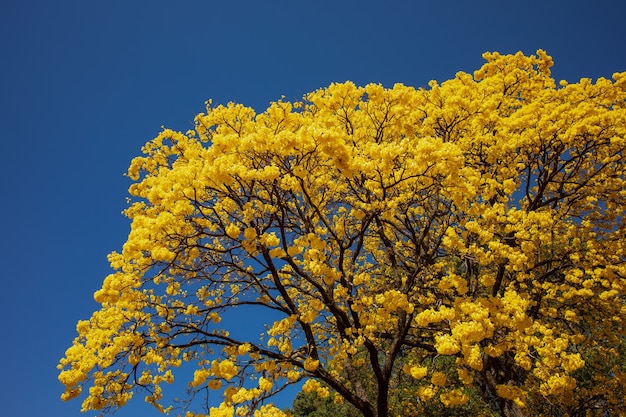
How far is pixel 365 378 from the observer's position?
51.9 feet

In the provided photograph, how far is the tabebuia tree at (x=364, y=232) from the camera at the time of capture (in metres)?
7.04

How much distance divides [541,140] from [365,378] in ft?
34.8

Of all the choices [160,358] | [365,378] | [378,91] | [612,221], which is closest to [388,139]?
[378,91]

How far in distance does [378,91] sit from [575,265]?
6.21 metres

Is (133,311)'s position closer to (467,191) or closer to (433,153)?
(433,153)

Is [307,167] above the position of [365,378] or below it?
above

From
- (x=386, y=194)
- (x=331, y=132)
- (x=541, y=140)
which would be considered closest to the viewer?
(x=331, y=132)

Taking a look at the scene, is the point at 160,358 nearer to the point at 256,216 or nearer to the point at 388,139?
the point at 256,216

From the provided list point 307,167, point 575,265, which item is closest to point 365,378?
point 575,265

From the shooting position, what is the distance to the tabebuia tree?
23.1ft

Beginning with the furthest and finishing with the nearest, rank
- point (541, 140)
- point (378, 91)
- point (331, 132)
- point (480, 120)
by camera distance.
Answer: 1. point (480, 120)
2. point (541, 140)
3. point (378, 91)
4. point (331, 132)

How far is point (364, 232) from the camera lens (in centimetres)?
882

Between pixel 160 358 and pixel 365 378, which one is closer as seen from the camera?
pixel 160 358

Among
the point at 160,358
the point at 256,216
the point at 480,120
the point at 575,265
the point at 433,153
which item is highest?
the point at 480,120
